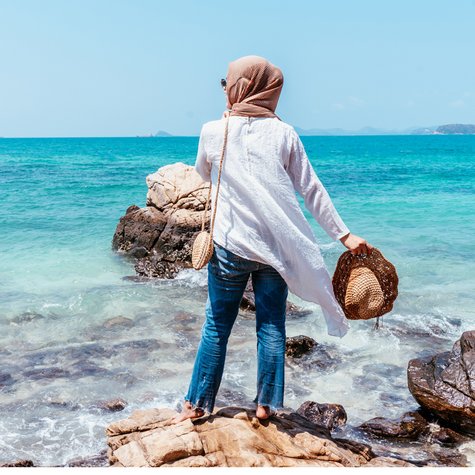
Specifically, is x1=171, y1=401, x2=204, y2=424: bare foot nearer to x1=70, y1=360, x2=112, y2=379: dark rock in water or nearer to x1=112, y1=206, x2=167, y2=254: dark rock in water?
x1=70, y1=360, x2=112, y2=379: dark rock in water

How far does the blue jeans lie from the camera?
3.39 m

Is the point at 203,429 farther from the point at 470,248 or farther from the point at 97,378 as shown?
the point at 470,248

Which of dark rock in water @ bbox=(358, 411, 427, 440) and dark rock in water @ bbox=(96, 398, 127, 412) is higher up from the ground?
dark rock in water @ bbox=(358, 411, 427, 440)

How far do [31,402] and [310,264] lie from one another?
155 inches

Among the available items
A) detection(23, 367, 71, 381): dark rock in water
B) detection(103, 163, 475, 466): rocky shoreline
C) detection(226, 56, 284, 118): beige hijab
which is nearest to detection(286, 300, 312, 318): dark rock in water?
detection(103, 163, 475, 466): rocky shoreline

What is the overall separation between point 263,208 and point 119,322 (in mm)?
5810

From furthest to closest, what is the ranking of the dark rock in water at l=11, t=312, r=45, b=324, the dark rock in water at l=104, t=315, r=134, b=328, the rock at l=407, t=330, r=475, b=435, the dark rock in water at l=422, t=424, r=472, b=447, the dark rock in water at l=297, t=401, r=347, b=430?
the dark rock in water at l=11, t=312, r=45, b=324, the dark rock in water at l=104, t=315, r=134, b=328, the dark rock in water at l=297, t=401, r=347, b=430, the rock at l=407, t=330, r=475, b=435, the dark rock in water at l=422, t=424, r=472, b=447

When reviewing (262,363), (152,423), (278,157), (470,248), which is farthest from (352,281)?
(470,248)

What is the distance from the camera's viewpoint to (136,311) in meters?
9.12

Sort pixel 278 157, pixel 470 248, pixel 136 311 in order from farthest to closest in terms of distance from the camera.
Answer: pixel 470 248 → pixel 136 311 → pixel 278 157

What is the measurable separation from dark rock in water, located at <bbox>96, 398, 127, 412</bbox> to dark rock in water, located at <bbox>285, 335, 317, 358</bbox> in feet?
7.12

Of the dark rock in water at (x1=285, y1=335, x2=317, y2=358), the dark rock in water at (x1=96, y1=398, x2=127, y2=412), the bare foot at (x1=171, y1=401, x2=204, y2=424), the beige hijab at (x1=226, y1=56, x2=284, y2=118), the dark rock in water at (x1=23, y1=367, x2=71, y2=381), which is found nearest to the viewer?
the beige hijab at (x1=226, y1=56, x2=284, y2=118)

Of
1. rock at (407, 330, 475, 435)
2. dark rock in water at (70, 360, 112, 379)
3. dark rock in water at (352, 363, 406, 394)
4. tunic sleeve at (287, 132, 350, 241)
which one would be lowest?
dark rock in water at (70, 360, 112, 379)

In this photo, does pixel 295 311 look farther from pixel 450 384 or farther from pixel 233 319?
pixel 233 319
